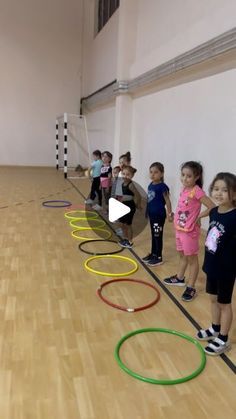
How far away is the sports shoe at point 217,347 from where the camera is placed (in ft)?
7.63

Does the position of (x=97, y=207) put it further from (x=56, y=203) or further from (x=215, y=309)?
(x=215, y=309)

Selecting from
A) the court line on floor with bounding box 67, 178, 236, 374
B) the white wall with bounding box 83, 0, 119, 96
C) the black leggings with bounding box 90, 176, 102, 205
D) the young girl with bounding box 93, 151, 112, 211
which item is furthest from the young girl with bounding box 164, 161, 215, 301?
the white wall with bounding box 83, 0, 119, 96

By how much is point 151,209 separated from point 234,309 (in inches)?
50.1

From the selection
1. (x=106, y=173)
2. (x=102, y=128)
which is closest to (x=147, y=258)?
(x=106, y=173)

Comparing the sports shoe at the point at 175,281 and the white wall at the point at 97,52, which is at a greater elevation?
the white wall at the point at 97,52

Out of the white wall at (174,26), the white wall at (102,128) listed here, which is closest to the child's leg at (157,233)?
the white wall at (174,26)

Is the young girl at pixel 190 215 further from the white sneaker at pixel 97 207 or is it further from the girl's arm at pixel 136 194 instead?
the white sneaker at pixel 97 207

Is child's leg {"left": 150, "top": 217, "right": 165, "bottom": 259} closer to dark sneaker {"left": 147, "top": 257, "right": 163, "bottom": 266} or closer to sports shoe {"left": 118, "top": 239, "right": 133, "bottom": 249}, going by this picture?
dark sneaker {"left": 147, "top": 257, "right": 163, "bottom": 266}

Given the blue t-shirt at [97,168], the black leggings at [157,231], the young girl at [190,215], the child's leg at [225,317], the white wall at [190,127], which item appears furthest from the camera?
the blue t-shirt at [97,168]

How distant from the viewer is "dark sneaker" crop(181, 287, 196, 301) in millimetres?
3076

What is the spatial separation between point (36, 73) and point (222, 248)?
11799 mm
